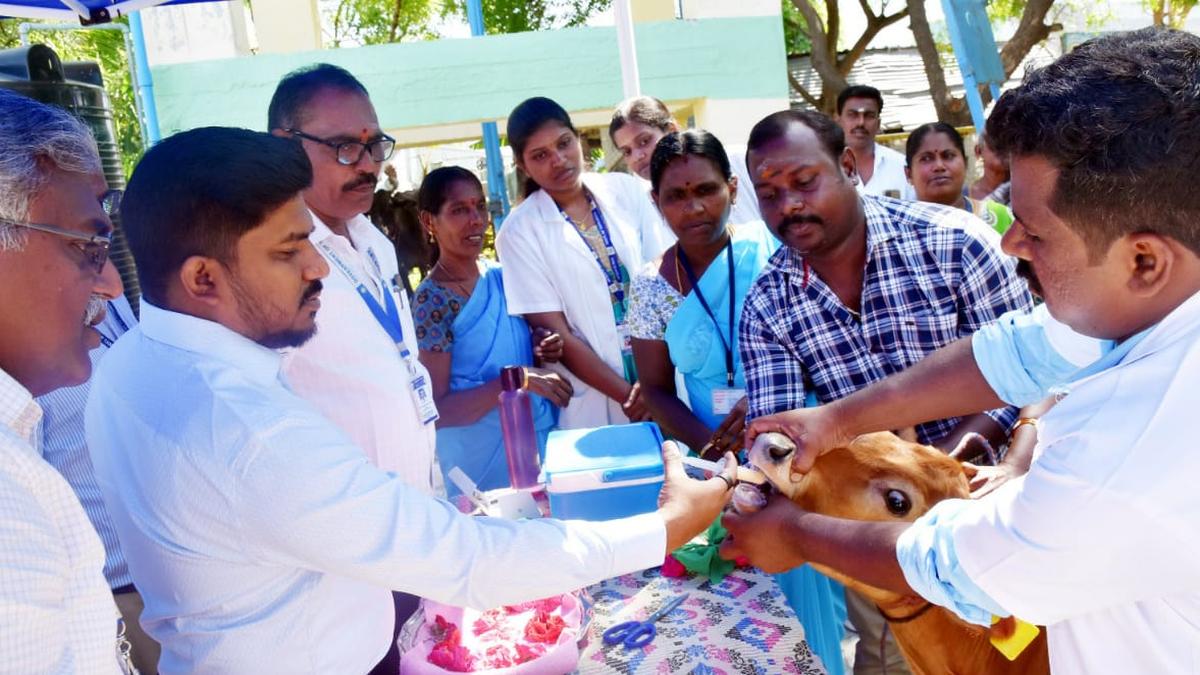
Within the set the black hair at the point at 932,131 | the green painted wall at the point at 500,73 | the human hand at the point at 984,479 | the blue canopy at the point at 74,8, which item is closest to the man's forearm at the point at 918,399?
the human hand at the point at 984,479

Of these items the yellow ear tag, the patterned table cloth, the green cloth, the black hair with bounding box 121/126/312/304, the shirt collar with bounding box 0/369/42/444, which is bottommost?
the patterned table cloth

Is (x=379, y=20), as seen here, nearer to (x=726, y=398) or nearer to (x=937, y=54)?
(x=937, y=54)

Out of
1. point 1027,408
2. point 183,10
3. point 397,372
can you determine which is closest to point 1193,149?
point 1027,408

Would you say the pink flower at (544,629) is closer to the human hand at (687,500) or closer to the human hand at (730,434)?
the human hand at (687,500)

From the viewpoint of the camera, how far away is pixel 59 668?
1068 mm

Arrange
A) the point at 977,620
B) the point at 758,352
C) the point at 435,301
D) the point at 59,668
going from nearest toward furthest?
the point at 59,668 < the point at 977,620 < the point at 758,352 < the point at 435,301

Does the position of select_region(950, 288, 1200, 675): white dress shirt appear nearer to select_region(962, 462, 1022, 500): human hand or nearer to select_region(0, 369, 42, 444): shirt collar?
select_region(962, 462, 1022, 500): human hand

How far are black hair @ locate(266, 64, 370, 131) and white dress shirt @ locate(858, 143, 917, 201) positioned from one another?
13.8 ft

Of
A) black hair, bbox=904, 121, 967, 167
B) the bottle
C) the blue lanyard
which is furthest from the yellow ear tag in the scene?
black hair, bbox=904, 121, 967, 167

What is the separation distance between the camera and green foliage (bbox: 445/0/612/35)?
1844 cm

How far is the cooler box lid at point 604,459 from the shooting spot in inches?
88.6

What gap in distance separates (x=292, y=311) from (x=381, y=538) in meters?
0.54

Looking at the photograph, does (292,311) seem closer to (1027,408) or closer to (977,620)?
(977,620)

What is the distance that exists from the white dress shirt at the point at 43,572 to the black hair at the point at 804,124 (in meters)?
2.18
